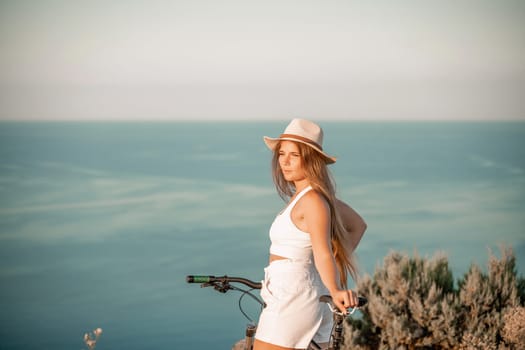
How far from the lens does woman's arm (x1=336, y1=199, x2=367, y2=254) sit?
9.14 feet

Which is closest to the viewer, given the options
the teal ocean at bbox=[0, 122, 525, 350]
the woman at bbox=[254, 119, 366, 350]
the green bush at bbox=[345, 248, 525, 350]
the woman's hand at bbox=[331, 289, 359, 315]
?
the woman's hand at bbox=[331, 289, 359, 315]

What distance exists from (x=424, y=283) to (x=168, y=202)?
3190 cm

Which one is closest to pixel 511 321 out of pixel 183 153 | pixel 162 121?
pixel 183 153

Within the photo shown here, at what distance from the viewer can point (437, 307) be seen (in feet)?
18.1

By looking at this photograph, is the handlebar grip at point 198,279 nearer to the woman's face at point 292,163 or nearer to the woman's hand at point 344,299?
the woman's face at point 292,163

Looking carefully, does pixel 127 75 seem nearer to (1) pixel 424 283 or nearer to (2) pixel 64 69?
(2) pixel 64 69

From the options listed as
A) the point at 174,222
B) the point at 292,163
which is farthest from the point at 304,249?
the point at 174,222

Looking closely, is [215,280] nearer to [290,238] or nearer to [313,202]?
[290,238]

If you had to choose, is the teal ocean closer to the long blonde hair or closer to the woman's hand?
the long blonde hair

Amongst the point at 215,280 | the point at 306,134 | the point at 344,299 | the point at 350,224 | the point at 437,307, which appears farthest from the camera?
the point at 437,307

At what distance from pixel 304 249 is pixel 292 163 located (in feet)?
1.12

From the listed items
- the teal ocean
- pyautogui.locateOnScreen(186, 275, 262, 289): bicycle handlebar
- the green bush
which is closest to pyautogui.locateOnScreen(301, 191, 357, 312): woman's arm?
pyautogui.locateOnScreen(186, 275, 262, 289): bicycle handlebar

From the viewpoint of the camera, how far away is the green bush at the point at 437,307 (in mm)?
5398

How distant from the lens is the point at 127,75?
54.0 metres
